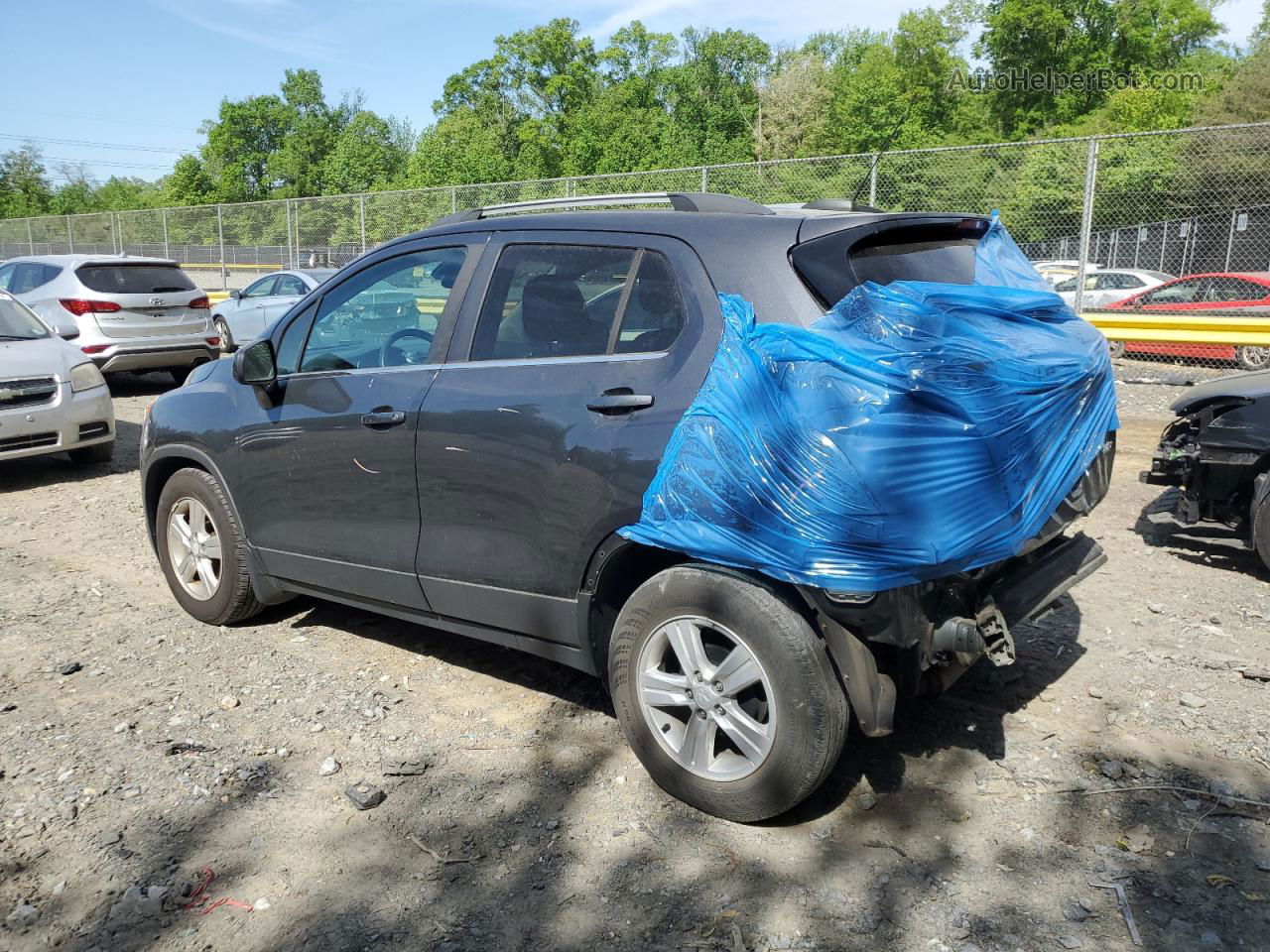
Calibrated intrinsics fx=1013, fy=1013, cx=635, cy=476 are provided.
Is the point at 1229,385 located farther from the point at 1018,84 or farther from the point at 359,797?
the point at 1018,84

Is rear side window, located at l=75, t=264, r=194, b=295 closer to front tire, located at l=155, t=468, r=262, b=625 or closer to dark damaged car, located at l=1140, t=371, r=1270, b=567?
front tire, located at l=155, t=468, r=262, b=625

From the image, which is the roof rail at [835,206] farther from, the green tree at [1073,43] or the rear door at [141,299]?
the green tree at [1073,43]

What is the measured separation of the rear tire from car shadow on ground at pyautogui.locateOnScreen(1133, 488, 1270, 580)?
8102mm

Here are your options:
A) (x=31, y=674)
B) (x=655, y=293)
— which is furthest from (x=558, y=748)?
(x=31, y=674)

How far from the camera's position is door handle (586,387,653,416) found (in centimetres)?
318

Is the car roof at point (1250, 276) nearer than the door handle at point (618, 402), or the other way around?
the door handle at point (618, 402)

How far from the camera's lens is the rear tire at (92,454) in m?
8.74

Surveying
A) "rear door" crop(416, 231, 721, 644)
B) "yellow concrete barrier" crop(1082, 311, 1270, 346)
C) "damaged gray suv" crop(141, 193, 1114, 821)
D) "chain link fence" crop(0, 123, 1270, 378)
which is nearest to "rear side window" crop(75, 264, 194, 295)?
"chain link fence" crop(0, 123, 1270, 378)

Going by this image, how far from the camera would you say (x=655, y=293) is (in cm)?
333

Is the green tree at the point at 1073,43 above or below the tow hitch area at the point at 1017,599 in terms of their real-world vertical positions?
above

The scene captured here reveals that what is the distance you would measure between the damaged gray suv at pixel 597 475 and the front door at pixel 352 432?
12 mm

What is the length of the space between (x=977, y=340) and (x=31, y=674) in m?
4.10

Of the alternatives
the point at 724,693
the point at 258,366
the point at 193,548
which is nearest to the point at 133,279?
the point at 193,548

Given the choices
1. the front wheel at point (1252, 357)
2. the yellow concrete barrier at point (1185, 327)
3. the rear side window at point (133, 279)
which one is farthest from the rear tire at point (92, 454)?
the front wheel at point (1252, 357)
